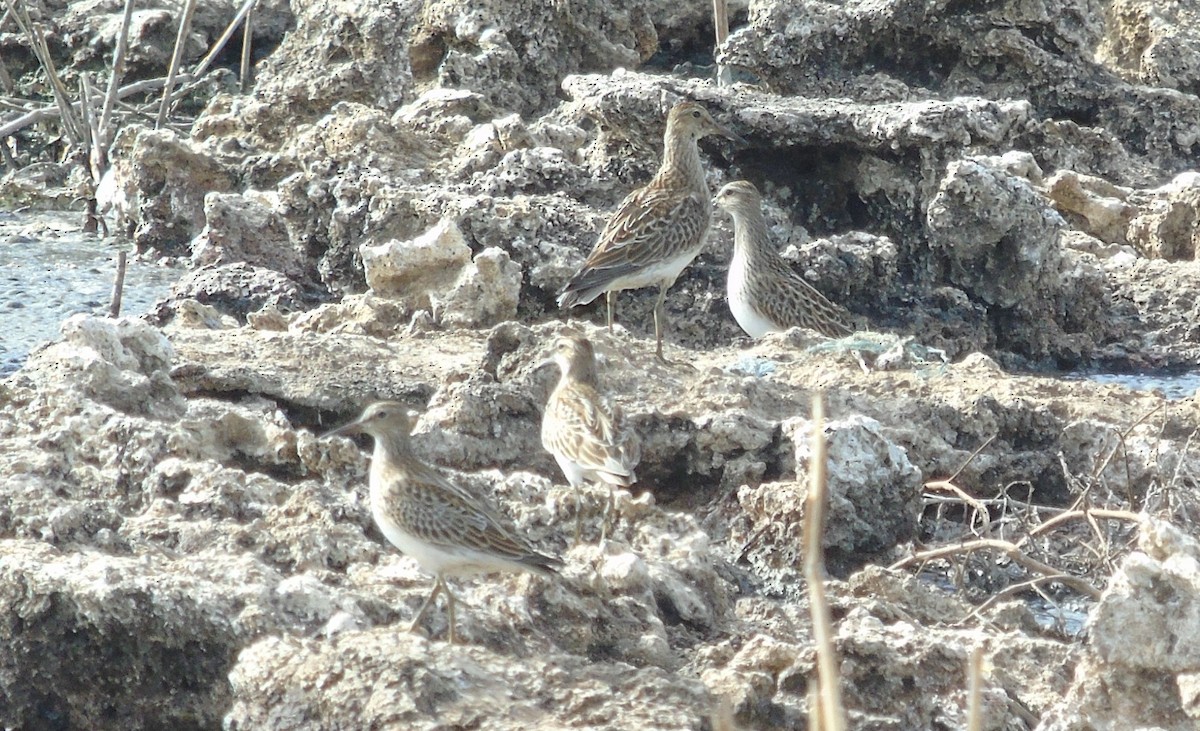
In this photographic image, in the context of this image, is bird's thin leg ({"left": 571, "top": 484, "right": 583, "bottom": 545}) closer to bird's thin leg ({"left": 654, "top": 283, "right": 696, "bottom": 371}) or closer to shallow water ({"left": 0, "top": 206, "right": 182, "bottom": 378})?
bird's thin leg ({"left": 654, "top": 283, "right": 696, "bottom": 371})

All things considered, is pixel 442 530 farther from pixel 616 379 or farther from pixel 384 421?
pixel 616 379

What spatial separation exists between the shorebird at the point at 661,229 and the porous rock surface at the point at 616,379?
314 millimetres

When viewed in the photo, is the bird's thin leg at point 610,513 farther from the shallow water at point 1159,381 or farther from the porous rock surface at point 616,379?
the shallow water at point 1159,381

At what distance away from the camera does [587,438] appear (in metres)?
5.87

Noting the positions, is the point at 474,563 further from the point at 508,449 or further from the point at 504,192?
the point at 504,192

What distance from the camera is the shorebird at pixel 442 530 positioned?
189 inches

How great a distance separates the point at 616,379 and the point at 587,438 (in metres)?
1.25

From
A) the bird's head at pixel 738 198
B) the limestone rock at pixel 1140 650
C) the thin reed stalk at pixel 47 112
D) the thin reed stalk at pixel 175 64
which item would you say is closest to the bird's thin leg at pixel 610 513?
the limestone rock at pixel 1140 650

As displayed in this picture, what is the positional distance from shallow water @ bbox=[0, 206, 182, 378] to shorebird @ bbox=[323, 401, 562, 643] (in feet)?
11.7

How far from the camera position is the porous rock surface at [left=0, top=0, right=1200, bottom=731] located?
180 inches

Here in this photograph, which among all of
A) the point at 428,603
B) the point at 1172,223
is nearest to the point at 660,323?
the point at 1172,223

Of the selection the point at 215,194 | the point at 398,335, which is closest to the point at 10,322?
the point at 215,194

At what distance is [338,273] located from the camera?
30.3ft

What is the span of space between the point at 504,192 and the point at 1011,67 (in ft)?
10.8
